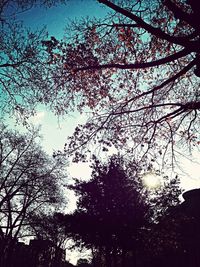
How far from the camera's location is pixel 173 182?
28812mm

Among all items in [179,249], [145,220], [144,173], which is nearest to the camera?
[144,173]

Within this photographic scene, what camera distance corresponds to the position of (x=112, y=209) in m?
21.7

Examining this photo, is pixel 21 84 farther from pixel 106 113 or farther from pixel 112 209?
pixel 112 209

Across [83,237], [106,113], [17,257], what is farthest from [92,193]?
[106,113]

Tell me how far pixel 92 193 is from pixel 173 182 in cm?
1179

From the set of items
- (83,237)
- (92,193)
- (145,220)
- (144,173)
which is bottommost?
(83,237)

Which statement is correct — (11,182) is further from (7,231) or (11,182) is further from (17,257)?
(17,257)

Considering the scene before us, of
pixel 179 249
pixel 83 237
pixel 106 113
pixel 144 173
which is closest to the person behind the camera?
pixel 106 113

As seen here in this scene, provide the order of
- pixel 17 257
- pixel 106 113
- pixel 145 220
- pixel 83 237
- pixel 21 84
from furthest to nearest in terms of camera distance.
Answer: pixel 17 257, pixel 83 237, pixel 145 220, pixel 106 113, pixel 21 84

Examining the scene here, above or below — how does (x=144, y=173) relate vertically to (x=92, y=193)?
below

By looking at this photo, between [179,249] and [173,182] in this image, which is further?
[173,182]

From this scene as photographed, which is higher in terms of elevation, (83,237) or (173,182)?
(173,182)

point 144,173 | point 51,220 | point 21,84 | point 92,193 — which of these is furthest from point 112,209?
point 21,84

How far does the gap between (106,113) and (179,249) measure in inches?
861
